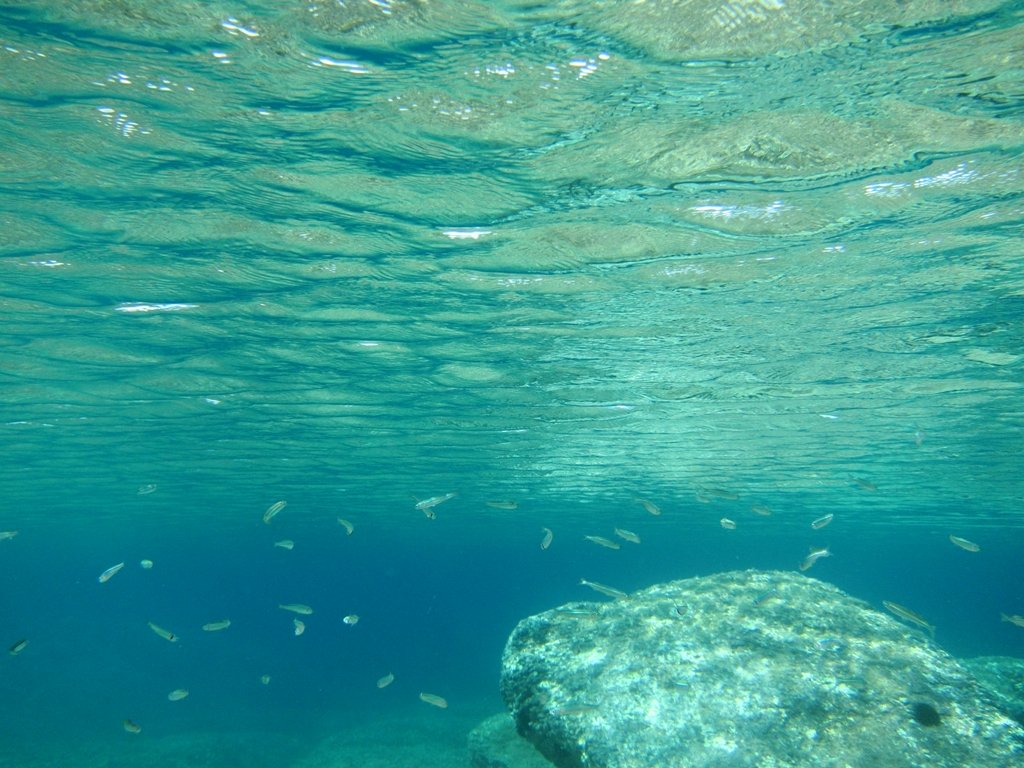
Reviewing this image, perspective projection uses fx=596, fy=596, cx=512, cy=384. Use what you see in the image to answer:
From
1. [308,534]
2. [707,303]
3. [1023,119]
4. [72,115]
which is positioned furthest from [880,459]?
[308,534]

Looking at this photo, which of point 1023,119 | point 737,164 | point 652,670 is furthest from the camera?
point 652,670

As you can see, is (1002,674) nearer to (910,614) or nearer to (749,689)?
(910,614)

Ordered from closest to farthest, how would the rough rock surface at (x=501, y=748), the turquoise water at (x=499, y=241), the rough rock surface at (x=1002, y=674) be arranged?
the turquoise water at (x=499, y=241)
the rough rock surface at (x=501, y=748)
the rough rock surface at (x=1002, y=674)

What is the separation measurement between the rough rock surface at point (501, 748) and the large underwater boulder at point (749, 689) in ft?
8.95

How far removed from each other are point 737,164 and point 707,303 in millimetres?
4572

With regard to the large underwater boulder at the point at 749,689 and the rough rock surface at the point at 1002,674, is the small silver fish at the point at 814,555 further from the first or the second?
the rough rock surface at the point at 1002,674

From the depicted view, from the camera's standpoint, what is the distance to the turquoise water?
6496 millimetres

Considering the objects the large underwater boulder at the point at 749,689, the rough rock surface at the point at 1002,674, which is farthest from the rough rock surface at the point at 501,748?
the rough rock surface at the point at 1002,674

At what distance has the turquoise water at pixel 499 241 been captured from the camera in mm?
6496

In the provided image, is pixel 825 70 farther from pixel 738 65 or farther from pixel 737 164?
pixel 737 164

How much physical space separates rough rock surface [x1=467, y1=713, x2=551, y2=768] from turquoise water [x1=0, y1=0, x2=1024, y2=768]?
660 centimetres

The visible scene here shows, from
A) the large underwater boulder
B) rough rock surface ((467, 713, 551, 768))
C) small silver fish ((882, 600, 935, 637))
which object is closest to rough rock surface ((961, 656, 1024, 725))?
small silver fish ((882, 600, 935, 637))

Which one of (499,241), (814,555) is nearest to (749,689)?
(814,555)

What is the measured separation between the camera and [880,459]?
88.6ft
